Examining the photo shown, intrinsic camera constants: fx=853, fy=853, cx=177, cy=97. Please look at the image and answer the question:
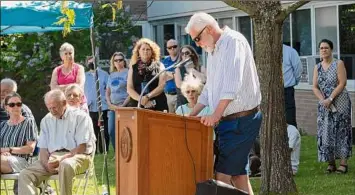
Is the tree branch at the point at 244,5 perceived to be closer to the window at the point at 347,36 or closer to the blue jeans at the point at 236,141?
the blue jeans at the point at 236,141

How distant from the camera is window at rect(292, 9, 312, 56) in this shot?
17.3 m

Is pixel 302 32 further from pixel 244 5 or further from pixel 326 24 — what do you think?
pixel 244 5

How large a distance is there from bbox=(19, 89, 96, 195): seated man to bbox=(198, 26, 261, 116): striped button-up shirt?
7.49 feet

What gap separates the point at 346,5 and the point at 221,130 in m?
9.58

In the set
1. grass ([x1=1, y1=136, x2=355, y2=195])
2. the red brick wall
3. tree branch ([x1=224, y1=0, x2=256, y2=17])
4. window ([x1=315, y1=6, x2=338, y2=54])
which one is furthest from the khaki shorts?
the red brick wall

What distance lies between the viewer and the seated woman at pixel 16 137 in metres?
9.23

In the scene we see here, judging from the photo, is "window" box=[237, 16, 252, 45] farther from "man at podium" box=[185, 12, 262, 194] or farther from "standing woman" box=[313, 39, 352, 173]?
"man at podium" box=[185, 12, 262, 194]

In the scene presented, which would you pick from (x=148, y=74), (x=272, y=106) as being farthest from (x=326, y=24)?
(x=272, y=106)

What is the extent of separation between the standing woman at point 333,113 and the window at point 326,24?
5.58 m

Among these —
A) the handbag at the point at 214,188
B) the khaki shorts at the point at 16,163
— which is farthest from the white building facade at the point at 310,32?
the handbag at the point at 214,188

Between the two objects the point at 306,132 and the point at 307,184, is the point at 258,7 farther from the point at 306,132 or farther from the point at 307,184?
the point at 306,132

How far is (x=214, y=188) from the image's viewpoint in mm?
6418

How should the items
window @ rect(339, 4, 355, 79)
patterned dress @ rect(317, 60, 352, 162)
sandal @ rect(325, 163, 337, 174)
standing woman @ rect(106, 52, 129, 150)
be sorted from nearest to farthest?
sandal @ rect(325, 163, 337, 174)
patterned dress @ rect(317, 60, 352, 162)
standing woman @ rect(106, 52, 129, 150)
window @ rect(339, 4, 355, 79)

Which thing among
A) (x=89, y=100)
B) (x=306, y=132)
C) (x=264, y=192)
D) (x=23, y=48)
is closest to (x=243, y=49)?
(x=264, y=192)
